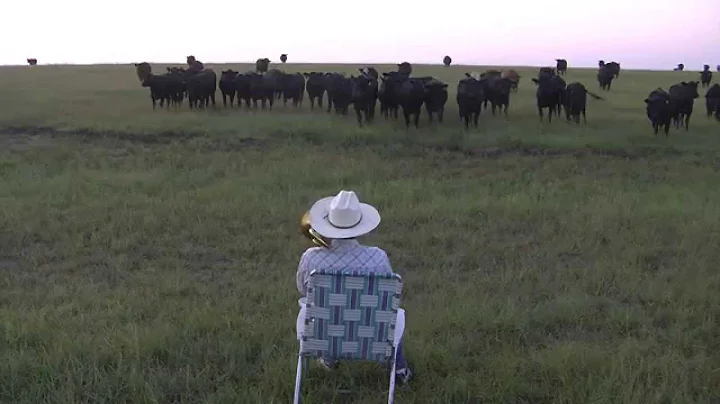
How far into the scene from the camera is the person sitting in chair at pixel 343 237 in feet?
13.9

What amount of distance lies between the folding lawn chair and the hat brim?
1.19 feet

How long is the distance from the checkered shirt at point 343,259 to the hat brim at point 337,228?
0.13m

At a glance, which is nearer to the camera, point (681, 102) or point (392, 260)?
point (392, 260)

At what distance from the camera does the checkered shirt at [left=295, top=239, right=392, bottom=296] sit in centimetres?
431

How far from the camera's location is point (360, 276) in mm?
3918

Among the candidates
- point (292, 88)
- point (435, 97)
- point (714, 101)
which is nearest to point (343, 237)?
point (435, 97)

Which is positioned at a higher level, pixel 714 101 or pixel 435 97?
pixel 435 97

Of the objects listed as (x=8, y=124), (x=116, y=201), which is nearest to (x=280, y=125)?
(x=8, y=124)

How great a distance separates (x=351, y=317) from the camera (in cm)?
402

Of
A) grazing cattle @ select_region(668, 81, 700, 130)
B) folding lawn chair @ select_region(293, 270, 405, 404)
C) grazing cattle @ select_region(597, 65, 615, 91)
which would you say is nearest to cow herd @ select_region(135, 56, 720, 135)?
grazing cattle @ select_region(668, 81, 700, 130)

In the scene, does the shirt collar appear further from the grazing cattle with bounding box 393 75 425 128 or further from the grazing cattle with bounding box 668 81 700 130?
the grazing cattle with bounding box 668 81 700 130

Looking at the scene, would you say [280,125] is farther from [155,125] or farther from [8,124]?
[8,124]

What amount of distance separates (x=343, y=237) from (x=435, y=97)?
16306 millimetres

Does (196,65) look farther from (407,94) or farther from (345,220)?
(345,220)
